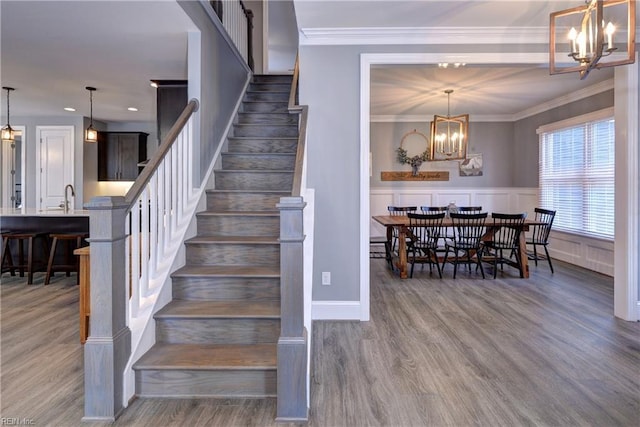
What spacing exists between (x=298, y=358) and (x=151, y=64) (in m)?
3.60

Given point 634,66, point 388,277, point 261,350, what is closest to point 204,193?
point 261,350

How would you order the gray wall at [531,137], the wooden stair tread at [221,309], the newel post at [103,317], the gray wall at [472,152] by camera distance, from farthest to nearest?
the gray wall at [472,152]
the gray wall at [531,137]
the wooden stair tread at [221,309]
the newel post at [103,317]

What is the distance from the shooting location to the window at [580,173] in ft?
17.2

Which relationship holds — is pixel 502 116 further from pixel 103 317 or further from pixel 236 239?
pixel 103 317

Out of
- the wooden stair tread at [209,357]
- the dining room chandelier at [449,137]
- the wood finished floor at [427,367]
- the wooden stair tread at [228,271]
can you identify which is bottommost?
the wood finished floor at [427,367]

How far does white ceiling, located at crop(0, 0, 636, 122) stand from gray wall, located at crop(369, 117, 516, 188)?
1.26m

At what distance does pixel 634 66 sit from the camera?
3.33 meters

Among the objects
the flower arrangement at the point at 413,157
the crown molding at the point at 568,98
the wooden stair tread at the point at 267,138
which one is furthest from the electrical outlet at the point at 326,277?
the crown molding at the point at 568,98

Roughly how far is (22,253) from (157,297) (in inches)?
158

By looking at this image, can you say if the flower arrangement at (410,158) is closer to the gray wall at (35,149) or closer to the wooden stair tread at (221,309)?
the wooden stair tread at (221,309)

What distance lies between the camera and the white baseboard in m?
3.52

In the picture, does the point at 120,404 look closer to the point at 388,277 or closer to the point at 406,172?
the point at 388,277

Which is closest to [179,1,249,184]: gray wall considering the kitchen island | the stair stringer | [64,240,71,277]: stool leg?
Answer: the stair stringer

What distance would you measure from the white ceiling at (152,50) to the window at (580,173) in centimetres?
64
